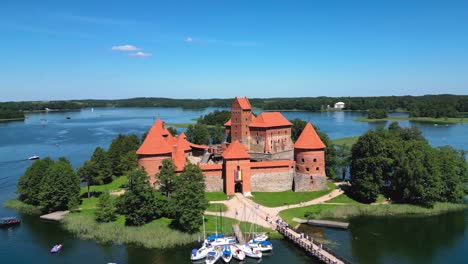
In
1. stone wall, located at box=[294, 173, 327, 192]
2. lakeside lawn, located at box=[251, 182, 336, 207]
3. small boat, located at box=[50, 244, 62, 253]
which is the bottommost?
small boat, located at box=[50, 244, 62, 253]

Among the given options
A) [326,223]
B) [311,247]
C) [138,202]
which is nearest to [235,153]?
[138,202]

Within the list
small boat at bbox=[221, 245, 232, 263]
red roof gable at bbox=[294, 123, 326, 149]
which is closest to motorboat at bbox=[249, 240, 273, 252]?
small boat at bbox=[221, 245, 232, 263]

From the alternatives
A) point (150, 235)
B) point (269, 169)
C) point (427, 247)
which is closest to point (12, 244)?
point (150, 235)

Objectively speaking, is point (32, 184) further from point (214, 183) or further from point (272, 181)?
point (272, 181)

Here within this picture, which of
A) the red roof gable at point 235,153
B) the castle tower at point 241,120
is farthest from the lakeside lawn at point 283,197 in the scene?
the castle tower at point 241,120

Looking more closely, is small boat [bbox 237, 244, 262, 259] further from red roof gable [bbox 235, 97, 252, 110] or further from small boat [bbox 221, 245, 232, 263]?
red roof gable [bbox 235, 97, 252, 110]

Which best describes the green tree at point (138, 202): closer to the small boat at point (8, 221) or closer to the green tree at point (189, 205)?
the green tree at point (189, 205)

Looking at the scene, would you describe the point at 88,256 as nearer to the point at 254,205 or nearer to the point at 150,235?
the point at 150,235
